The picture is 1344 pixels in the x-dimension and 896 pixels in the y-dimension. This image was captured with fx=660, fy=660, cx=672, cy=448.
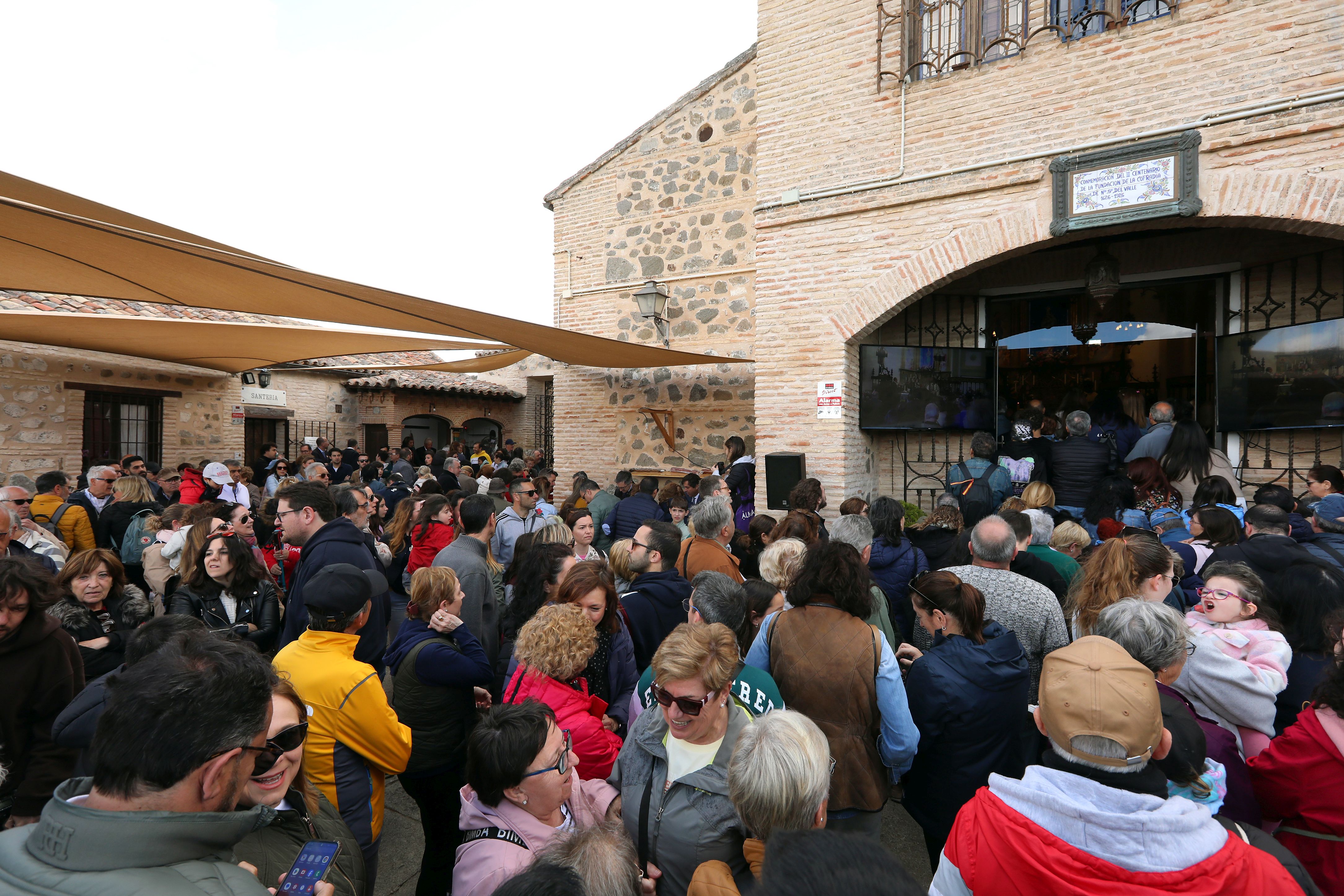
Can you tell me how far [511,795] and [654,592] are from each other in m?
1.40

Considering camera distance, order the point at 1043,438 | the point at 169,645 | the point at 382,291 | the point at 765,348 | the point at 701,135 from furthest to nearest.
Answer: the point at 701,135 → the point at 765,348 → the point at 1043,438 → the point at 382,291 → the point at 169,645

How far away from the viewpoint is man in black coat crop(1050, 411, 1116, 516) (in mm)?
5352

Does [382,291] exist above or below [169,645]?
above

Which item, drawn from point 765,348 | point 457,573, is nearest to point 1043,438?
point 765,348

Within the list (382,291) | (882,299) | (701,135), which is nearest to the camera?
(382,291)

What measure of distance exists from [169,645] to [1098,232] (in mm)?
6468

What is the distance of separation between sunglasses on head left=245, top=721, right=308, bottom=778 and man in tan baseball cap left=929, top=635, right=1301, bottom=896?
4.39 feet

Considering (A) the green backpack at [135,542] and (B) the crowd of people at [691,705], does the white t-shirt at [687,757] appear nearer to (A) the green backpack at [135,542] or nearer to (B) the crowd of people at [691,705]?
(B) the crowd of people at [691,705]

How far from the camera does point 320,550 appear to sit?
3.02 metres

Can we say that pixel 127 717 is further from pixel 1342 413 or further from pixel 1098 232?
pixel 1342 413

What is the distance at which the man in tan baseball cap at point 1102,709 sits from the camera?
121cm

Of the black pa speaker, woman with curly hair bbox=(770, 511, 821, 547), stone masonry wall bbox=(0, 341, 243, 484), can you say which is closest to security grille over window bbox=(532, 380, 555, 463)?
stone masonry wall bbox=(0, 341, 243, 484)

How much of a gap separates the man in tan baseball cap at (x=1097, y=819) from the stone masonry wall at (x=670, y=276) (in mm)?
7153

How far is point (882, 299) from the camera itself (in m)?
6.12
